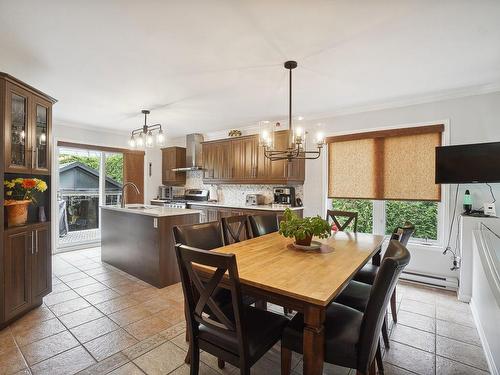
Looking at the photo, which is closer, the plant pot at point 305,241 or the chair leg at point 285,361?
the chair leg at point 285,361

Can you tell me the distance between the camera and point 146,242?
11.4 ft

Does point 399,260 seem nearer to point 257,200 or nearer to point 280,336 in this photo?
point 280,336

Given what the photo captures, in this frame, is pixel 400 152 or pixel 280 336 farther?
pixel 400 152

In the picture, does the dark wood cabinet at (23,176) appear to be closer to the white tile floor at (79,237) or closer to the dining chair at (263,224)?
the dining chair at (263,224)

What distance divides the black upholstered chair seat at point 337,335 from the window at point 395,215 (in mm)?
2663

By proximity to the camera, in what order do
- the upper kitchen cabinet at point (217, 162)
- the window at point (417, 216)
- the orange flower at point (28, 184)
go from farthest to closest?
the upper kitchen cabinet at point (217, 162)
the window at point (417, 216)
the orange flower at point (28, 184)

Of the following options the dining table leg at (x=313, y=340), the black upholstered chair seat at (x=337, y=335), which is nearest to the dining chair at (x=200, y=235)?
the black upholstered chair seat at (x=337, y=335)

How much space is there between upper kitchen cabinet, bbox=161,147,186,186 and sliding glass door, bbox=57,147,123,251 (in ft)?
3.40

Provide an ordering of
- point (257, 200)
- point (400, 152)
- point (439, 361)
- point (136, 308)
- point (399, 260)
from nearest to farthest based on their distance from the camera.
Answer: point (399, 260) < point (439, 361) < point (136, 308) < point (400, 152) < point (257, 200)

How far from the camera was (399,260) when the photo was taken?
123 cm

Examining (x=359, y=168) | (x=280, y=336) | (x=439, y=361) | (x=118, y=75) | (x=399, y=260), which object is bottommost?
(x=439, y=361)

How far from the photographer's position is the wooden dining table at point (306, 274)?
1.29 m

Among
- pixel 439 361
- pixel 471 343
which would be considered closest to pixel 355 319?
pixel 439 361

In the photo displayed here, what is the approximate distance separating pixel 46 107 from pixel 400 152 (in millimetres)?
4493
